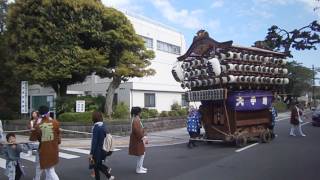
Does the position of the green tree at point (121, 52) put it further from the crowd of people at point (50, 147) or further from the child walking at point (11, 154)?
the child walking at point (11, 154)

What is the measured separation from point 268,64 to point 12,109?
18337 millimetres

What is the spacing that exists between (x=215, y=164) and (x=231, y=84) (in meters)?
5.12

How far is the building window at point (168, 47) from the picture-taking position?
4316 cm

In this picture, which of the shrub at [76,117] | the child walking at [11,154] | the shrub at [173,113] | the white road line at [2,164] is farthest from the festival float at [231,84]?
the shrub at [173,113]

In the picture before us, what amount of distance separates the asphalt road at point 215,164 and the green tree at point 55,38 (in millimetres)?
8109

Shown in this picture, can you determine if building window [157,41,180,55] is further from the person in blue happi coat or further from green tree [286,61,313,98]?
green tree [286,61,313,98]

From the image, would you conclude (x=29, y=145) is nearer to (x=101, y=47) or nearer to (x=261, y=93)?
(x=261, y=93)

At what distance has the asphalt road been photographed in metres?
11.3

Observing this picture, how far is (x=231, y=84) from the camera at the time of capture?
1752 centimetres

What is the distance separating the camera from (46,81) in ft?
80.9

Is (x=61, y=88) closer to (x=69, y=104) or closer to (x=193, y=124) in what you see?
(x=69, y=104)

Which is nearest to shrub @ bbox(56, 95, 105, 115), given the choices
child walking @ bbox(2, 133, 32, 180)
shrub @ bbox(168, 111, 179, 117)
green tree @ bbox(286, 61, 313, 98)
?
shrub @ bbox(168, 111, 179, 117)

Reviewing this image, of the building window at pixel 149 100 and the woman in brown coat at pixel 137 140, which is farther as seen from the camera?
the building window at pixel 149 100

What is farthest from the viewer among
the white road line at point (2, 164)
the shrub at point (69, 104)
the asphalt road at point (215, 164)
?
the shrub at point (69, 104)
